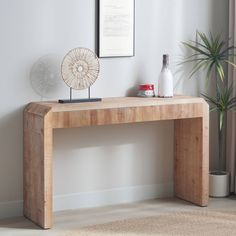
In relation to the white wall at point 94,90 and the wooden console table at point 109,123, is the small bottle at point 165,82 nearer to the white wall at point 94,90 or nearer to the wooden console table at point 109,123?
the wooden console table at point 109,123

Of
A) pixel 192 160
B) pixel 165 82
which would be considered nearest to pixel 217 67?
pixel 165 82

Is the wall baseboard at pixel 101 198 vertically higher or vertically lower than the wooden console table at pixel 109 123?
lower

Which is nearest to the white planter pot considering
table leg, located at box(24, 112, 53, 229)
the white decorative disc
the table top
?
the table top

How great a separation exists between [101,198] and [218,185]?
975mm

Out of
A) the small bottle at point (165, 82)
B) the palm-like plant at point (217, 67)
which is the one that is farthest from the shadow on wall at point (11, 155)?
the palm-like plant at point (217, 67)

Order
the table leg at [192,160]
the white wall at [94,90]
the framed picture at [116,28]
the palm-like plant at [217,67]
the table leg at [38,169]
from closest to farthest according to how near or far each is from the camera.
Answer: the table leg at [38,169] → the white wall at [94,90] → the framed picture at [116,28] → the table leg at [192,160] → the palm-like plant at [217,67]

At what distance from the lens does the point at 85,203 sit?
5.01 m

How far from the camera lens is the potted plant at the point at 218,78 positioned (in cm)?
523

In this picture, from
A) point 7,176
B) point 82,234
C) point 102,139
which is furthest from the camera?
point 102,139

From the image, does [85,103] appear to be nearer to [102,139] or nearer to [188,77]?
[102,139]

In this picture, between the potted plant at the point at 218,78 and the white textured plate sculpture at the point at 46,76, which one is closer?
the white textured plate sculpture at the point at 46,76

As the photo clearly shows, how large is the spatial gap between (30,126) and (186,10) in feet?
5.37

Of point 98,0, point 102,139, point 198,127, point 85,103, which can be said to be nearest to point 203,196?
point 198,127

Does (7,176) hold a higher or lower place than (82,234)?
higher
